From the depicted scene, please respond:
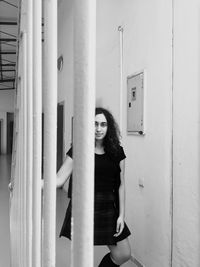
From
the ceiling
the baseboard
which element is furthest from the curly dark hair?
the ceiling

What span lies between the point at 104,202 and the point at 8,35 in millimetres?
7932

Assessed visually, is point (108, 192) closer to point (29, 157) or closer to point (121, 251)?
point (121, 251)

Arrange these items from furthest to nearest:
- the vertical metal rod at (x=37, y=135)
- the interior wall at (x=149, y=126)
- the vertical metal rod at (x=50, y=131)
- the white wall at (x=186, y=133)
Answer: the interior wall at (x=149, y=126) → the white wall at (x=186, y=133) → the vertical metal rod at (x=37, y=135) → the vertical metal rod at (x=50, y=131)

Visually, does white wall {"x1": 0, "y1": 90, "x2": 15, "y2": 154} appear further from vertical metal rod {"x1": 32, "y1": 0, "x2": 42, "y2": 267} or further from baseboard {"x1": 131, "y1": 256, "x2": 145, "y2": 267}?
vertical metal rod {"x1": 32, "y1": 0, "x2": 42, "y2": 267}

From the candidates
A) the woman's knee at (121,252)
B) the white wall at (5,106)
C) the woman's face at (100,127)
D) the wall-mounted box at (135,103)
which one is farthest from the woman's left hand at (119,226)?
the white wall at (5,106)

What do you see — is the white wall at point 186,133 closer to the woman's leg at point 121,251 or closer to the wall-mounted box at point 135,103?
the woman's leg at point 121,251

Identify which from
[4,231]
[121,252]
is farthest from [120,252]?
[4,231]

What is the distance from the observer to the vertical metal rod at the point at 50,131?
27.3 inches

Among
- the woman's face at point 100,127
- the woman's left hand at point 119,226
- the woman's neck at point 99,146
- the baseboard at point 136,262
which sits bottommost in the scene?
the baseboard at point 136,262

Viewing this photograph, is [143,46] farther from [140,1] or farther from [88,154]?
[88,154]

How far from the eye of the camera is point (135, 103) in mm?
3068

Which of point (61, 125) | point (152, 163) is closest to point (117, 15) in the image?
point (152, 163)

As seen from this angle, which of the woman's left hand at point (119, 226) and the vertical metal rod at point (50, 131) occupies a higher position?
the vertical metal rod at point (50, 131)

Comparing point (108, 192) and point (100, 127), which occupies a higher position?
point (100, 127)
